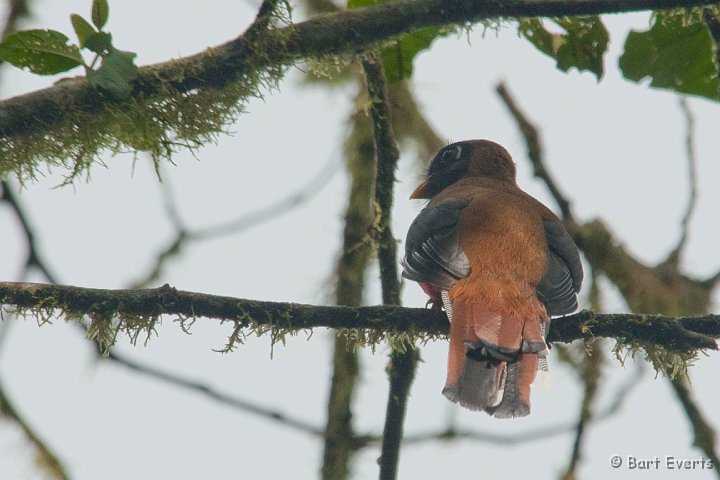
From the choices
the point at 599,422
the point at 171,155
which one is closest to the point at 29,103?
the point at 171,155

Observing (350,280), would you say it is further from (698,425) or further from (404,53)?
(698,425)

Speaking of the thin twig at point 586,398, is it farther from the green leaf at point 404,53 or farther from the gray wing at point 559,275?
the green leaf at point 404,53

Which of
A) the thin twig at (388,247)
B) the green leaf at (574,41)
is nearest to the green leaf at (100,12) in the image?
the thin twig at (388,247)

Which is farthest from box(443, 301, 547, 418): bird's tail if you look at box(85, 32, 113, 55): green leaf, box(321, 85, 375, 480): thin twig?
box(85, 32, 113, 55): green leaf

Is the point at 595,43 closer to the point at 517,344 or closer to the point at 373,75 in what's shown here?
the point at 373,75

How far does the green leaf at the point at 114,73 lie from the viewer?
323cm

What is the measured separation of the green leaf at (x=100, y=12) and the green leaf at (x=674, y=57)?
6.90ft

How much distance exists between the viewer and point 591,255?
548cm

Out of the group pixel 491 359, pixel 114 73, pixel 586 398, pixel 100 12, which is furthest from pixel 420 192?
pixel 100 12

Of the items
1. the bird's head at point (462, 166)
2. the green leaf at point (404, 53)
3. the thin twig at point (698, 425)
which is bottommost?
the thin twig at point (698, 425)

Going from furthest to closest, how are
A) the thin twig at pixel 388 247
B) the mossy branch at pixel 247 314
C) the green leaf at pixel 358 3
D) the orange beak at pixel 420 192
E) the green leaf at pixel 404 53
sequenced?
the orange beak at pixel 420 192 < the green leaf at pixel 404 53 < the green leaf at pixel 358 3 < the thin twig at pixel 388 247 < the mossy branch at pixel 247 314

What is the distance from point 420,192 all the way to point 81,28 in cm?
287

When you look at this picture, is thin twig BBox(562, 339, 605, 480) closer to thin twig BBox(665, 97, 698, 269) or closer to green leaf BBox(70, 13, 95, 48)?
thin twig BBox(665, 97, 698, 269)

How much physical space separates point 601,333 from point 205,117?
1638mm
